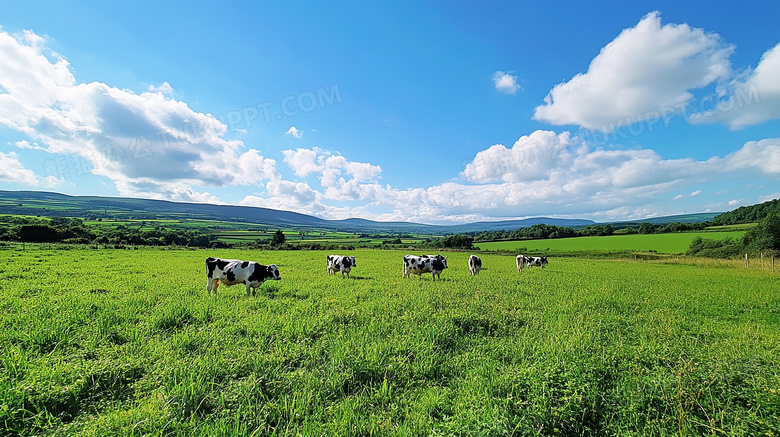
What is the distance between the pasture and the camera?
3312 millimetres

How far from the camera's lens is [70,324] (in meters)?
5.90

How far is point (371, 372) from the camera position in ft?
15.2

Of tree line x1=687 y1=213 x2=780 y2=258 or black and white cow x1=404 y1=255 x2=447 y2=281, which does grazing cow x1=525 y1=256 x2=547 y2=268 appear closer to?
black and white cow x1=404 y1=255 x2=447 y2=281

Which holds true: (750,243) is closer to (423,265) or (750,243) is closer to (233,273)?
(423,265)

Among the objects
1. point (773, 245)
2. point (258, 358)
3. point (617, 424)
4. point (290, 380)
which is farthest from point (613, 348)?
point (773, 245)

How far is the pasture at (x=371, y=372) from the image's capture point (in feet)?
10.9

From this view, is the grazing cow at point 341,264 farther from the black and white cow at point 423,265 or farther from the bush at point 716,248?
the bush at point 716,248

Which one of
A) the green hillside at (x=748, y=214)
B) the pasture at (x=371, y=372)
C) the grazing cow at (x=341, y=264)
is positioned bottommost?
the grazing cow at (x=341, y=264)

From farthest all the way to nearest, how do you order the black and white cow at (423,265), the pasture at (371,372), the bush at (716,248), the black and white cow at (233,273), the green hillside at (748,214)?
the green hillside at (748,214), the bush at (716,248), the black and white cow at (423,265), the black and white cow at (233,273), the pasture at (371,372)

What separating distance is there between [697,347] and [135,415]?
963 cm

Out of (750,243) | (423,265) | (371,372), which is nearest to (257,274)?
(371,372)

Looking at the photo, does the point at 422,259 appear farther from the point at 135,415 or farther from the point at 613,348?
the point at 135,415

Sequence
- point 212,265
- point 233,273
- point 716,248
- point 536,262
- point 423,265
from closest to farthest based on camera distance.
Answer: point 233,273, point 212,265, point 423,265, point 536,262, point 716,248

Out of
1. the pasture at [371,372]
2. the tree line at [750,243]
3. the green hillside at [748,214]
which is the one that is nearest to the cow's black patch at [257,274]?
the pasture at [371,372]
